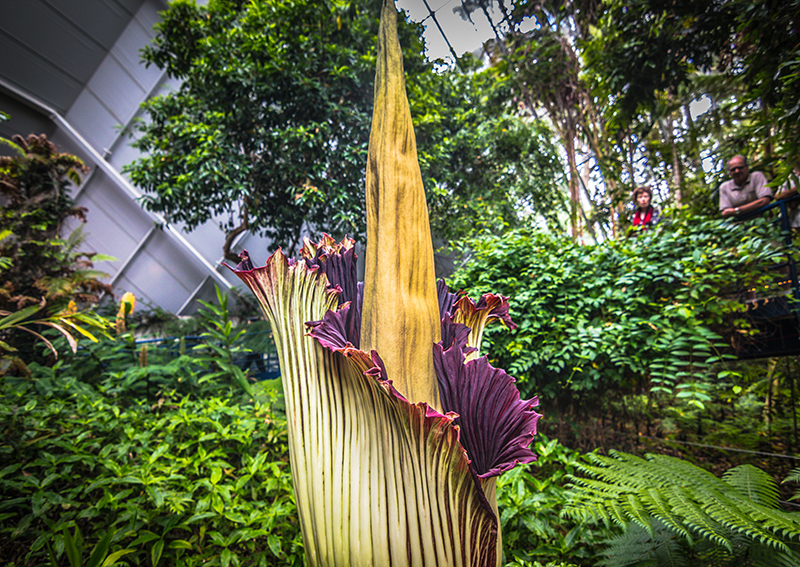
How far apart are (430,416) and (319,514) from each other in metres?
0.21

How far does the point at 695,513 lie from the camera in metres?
0.74

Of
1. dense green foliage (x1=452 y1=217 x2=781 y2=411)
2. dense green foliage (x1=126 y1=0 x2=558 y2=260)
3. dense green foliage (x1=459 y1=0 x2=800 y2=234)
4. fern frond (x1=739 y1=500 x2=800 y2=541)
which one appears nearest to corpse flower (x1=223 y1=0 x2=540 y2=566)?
fern frond (x1=739 y1=500 x2=800 y2=541)

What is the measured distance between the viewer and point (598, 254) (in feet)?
6.41

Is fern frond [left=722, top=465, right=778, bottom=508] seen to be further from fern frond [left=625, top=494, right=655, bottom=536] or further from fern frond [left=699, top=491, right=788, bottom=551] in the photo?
fern frond [left=625, top=494, right=655, bottom=536]

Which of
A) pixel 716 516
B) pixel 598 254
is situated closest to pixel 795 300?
pixel 598 254

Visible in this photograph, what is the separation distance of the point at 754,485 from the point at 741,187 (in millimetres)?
1781

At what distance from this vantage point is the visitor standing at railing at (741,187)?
189 cm

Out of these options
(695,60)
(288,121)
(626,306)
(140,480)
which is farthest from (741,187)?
(288,121)

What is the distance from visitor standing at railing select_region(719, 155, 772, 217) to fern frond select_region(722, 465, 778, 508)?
1.37 metres

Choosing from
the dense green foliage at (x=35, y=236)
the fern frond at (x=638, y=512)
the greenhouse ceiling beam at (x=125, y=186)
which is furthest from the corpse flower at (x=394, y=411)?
the greenhouse ceiling beam at (x=125, y=186)

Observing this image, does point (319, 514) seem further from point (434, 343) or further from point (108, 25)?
point (108, 25)

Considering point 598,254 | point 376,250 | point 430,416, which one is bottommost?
point 430,416

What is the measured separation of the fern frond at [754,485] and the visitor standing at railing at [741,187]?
1.37 meters

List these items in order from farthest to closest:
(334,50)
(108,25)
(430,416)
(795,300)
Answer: (108,25) → (334,50) → (795,300) → (430,416)
